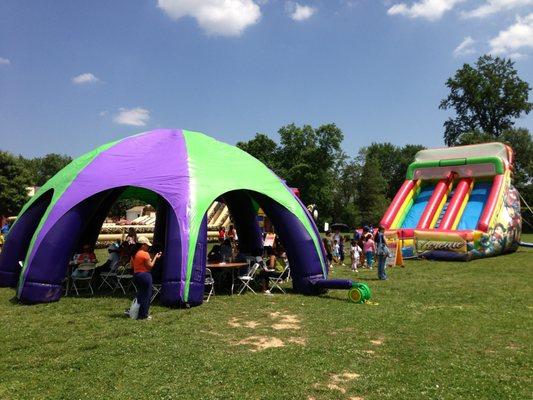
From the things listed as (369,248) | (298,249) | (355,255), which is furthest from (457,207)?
(298,249)

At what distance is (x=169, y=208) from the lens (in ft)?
31.6

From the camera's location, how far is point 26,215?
1137 cm

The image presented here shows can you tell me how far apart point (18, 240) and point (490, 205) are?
16794 millimetres

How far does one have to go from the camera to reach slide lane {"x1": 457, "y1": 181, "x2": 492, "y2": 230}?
18531 mm

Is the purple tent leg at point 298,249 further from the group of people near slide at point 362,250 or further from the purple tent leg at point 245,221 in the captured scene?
the purple tent leg at point 245,221

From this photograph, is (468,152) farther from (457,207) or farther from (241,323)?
(241,323)

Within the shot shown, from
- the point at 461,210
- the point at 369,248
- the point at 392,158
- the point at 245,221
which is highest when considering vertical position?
the point at 392,158

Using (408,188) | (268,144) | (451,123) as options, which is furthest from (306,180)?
(408,188)

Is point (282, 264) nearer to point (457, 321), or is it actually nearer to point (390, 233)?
point (457, 321)

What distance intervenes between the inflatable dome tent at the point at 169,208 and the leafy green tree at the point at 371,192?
1923 inches

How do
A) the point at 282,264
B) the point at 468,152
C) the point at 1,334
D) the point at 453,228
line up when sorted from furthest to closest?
the point at 468,152
the point at 453,228
the point at 282,264
the point at 1,334

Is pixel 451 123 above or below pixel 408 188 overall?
above

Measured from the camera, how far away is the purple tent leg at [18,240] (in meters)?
11.4

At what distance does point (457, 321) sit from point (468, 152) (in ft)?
48.3
